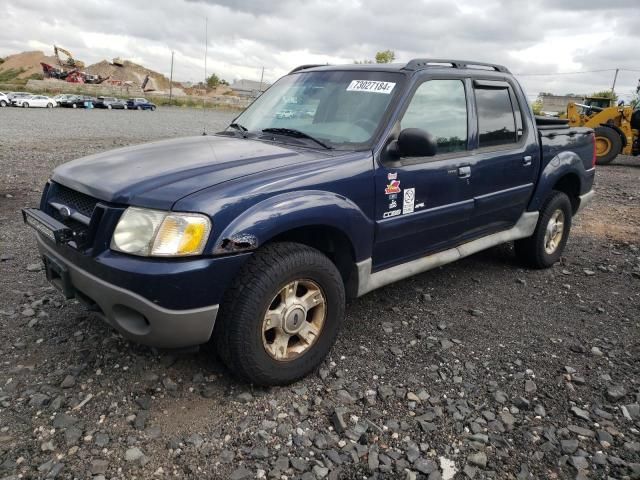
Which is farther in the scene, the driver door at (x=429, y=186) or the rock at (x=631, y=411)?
the driver door at (x=429, y=186)

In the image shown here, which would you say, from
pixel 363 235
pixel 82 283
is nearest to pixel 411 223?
pixel 363 235

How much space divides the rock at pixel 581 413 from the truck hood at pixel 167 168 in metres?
2.01

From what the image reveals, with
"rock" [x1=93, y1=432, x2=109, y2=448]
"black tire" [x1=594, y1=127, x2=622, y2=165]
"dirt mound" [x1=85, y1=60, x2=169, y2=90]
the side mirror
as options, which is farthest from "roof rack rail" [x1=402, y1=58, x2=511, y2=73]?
"dirt mound" [x1=85, y1=60, x2=169, y2=90]

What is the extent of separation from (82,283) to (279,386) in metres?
1.18

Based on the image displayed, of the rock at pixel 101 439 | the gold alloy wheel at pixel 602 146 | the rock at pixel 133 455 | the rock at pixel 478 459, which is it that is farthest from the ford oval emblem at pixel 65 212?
the gold alloy wheel at pixel 602 146

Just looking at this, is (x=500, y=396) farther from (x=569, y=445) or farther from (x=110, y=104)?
(x=110, y=104)

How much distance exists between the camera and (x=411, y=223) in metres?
3.29

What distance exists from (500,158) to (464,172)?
53 centimetres

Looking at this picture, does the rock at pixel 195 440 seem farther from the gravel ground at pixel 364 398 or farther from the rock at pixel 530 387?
the rock at pixel 530 387

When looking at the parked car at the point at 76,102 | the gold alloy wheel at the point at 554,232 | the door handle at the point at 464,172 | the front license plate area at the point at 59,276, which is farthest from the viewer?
the parked car at the point at 76,102

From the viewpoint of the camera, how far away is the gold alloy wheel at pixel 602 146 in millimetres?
13508

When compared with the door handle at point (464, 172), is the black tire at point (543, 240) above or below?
below

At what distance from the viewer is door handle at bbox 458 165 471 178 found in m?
3.54

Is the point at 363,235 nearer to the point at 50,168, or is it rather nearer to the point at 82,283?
the point at 82,283
